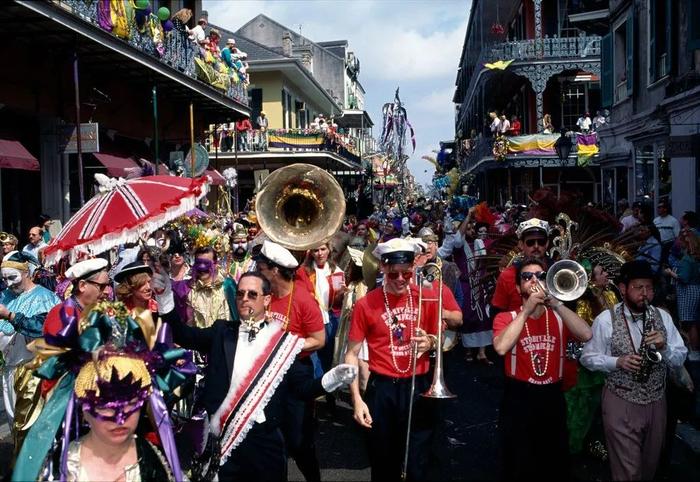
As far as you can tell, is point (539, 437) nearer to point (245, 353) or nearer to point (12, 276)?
point (245, 353)

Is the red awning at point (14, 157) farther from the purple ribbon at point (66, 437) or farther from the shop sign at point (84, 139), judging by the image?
the purple ribbon at point (66, 437)

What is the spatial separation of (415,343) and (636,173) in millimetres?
14885

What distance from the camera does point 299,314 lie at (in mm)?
5090

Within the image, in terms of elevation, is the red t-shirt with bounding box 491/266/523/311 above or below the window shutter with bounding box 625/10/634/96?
below

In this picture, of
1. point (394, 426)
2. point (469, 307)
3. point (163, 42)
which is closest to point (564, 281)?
point (394, 426)

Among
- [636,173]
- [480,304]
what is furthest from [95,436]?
[636,173]

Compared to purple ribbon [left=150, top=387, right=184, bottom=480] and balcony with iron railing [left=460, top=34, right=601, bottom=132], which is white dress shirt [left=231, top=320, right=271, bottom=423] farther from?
balcony with iron railing [left=460, top=34, right=601, bottom=132]

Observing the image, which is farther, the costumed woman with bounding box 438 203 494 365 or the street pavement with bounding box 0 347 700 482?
the costumed woman with bounding box 438 203 494 365

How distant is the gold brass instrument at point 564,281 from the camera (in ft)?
14.0

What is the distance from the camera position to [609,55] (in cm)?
1959

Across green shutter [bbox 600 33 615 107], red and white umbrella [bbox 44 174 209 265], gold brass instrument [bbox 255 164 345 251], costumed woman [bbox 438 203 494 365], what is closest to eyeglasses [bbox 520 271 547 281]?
red and white umbrella [bbox 44 174 209 265]

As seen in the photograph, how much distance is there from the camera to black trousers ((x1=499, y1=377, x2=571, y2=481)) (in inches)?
172

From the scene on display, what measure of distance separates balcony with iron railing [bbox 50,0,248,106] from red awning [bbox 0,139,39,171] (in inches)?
92.7

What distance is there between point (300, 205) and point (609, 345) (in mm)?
3471
